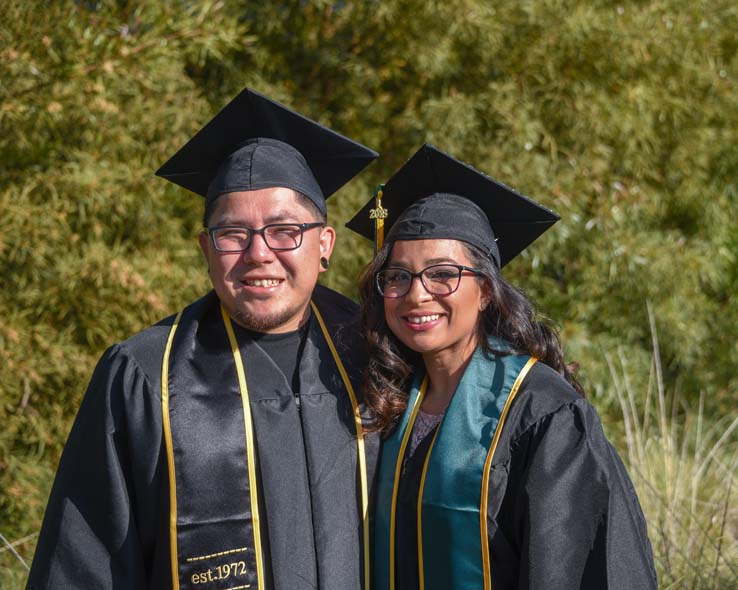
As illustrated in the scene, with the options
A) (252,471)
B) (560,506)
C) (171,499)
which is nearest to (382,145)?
(252,471)

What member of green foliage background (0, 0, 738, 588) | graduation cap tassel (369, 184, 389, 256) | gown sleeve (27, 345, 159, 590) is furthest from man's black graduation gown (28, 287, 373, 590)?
green foliage background (0, 0, 738, 588)

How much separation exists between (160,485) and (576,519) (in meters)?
1.05

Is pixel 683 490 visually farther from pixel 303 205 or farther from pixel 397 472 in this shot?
pixel 303 205

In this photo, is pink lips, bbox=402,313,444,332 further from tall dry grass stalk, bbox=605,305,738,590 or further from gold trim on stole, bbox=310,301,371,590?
tall dry grass stalk, bbox=605,305,738,590

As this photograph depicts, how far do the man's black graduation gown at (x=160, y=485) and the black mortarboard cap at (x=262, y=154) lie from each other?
51 centimetres

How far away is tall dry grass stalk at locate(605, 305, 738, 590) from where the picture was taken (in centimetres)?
362

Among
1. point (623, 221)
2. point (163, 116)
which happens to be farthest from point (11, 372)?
point (623, 221)

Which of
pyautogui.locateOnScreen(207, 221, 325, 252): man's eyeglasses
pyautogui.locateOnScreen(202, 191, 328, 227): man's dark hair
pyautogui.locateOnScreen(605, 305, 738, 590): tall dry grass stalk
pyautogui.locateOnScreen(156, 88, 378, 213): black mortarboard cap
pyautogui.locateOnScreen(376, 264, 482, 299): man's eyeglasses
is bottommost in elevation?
pyautogui.locateOnScreen(605, 305, 738, 590): tall dry grass stalk

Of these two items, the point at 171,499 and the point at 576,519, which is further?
the point at 171,499

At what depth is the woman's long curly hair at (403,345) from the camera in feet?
7.93

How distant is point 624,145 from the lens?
17.2 ft

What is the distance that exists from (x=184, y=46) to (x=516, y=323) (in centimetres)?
268

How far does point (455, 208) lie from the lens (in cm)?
244

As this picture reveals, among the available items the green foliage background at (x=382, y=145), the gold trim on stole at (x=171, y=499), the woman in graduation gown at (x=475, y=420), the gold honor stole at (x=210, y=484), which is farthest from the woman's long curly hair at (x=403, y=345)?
the green foliage background at (x=382, y=145)
